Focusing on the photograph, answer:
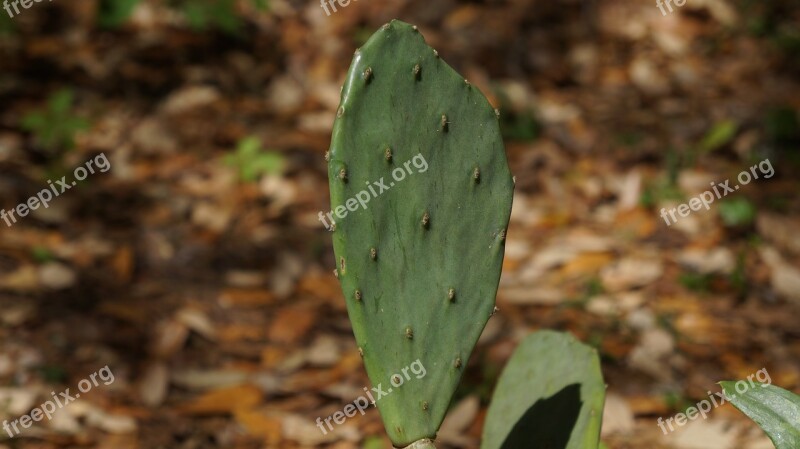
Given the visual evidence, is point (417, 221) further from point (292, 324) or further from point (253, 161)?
point (253, 161)

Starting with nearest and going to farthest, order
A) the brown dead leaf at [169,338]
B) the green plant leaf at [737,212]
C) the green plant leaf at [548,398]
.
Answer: the green plant leaf at [548,398]
the brown dead leaf at [169,338]
the green plant leaf at [737,212]

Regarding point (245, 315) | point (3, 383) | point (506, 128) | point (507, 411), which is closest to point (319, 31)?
point (506, 128)

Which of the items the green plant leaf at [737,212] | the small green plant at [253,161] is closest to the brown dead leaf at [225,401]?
the small green plant at [253,161]

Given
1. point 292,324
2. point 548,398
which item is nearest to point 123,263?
point 292,324

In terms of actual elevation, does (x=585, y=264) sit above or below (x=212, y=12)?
below

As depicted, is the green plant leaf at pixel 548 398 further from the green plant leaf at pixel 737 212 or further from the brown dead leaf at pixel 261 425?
the green plant leaf at pixel 737 212

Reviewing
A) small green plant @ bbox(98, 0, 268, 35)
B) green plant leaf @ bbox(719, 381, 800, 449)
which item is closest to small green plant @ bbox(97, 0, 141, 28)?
small green plant @ bbox(98, 0, 268, 35)
